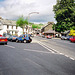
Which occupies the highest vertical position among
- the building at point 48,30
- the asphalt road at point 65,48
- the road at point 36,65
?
the building at point 48,30

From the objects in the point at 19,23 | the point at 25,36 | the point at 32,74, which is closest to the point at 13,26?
the point at 19,23

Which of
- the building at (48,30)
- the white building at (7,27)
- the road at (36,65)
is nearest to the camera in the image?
the road at (36,65)

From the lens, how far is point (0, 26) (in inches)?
2409

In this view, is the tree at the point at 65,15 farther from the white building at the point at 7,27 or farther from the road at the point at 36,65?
the road at the point at 36,65

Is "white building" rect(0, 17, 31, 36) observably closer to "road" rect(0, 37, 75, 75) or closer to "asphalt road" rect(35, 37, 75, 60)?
"asphalt road" rect(35, 37, 75, 60)

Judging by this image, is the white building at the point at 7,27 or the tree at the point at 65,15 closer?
the tree at the point at 65,15

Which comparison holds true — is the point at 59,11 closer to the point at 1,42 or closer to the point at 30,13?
the point at 30,13

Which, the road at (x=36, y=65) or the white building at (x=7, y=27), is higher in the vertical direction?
the white building at (x=7, y=27)

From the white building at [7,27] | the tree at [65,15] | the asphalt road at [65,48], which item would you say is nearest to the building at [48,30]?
the white building at [7,27]

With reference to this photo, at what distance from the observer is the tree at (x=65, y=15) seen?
5056 centimetres

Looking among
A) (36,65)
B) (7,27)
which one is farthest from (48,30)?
(36,65)

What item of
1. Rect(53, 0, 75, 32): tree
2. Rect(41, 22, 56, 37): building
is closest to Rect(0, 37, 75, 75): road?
Rect(53, 0, 75, 32): tree

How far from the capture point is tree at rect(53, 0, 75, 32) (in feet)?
166

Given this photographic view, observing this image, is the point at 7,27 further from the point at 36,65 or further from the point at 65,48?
the point at 36,65
